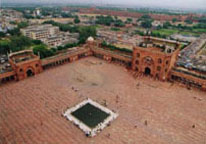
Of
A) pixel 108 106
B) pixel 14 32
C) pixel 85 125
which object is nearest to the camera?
pixel 85 125

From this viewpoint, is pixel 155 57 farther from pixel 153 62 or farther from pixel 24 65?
pixel 24 65

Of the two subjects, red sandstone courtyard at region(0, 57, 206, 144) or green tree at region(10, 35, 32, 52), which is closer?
red sandstone courtyard at region(0, 57, 206, 144)

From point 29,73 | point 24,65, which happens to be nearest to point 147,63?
point 29,73

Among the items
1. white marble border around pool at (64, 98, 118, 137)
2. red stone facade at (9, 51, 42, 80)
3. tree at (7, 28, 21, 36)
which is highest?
tree at (7, 28, 21, 36)

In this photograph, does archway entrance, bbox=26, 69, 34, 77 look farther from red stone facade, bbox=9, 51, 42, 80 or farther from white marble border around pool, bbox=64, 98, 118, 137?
white marble border around pool, bbox=64, 98, 118, 137

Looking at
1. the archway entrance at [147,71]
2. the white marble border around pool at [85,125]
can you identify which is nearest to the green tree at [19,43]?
the white marble border around pool at [85,125]

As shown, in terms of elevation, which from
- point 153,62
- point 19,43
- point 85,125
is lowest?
point 85,125

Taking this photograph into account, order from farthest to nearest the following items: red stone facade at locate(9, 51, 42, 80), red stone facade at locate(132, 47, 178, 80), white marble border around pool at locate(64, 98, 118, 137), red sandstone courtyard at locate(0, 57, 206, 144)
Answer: red stone facade at locate(9, 51, 42, 80) → red stone facade at locate(132, 47, 178, 80) → white marble border around pool at locate(64, 98, 118, 137) → red sandstone courtyard at locate(0, 57, 206, 144)

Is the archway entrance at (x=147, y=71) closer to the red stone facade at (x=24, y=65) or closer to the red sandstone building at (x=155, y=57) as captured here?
the red sandstone building at (x=155, y=57)

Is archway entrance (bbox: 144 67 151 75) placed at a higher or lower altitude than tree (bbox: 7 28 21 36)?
lower

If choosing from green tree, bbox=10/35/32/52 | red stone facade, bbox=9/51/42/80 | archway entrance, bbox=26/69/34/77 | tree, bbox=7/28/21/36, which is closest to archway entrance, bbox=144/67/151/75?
red stone facade, bbox=9/51/42/80
